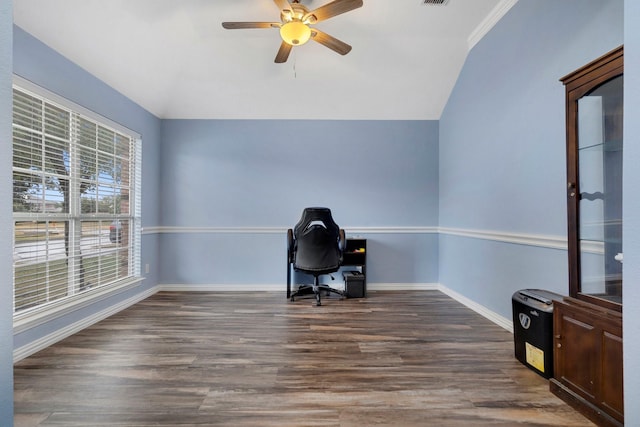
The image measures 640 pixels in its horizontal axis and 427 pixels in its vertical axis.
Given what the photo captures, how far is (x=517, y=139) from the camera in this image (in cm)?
254

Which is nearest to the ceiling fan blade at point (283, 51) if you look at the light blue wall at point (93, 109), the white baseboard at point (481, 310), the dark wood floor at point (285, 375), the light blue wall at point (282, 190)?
the light blue wall at point (282, 190)

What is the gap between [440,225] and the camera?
4.07 m

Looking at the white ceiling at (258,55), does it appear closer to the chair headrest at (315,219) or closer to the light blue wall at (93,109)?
the light blue wall at (93,109)

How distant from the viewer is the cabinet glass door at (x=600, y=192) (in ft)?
4.84

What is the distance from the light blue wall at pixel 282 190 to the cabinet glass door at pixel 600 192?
2511 millimetres

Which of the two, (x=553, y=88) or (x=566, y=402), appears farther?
(x=553, y=88)

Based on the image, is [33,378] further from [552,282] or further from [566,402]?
[552,282]

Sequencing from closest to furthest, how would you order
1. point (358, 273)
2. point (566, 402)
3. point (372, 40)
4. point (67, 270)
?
point (566, 402)
point (67, 270)
point (372, 40)
point (358, 273)

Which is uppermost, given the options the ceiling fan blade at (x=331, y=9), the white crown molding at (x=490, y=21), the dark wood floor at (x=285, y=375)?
the white crown molding at (x=490, y=21)

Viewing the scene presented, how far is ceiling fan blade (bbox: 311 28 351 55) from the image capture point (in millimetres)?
2463
